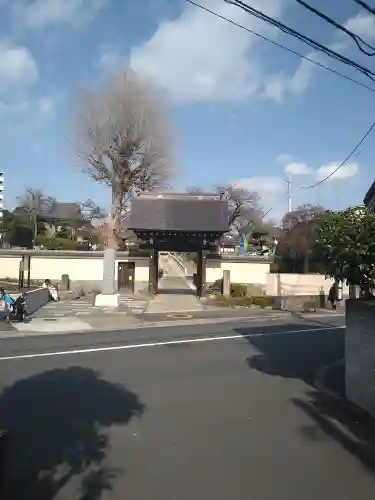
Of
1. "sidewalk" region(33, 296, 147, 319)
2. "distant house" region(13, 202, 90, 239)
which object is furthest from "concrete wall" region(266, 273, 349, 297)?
"distant house" region(13, 202, 90, 239)

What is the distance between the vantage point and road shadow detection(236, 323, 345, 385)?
36.4ft

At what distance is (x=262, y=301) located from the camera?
29.9 m

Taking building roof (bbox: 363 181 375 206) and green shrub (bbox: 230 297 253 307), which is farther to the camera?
green shrub (bbox: 230 297 253 307)

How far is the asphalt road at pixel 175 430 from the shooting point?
4605 mm

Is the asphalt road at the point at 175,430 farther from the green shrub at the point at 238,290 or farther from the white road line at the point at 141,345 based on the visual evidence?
the green shrub at the point at 238,290

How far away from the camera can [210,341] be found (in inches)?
614

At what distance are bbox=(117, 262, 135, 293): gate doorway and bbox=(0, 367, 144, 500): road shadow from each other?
77.7ft

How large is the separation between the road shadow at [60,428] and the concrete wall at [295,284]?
26293mm

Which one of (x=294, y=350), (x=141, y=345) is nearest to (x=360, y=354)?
(x=294, y=350)

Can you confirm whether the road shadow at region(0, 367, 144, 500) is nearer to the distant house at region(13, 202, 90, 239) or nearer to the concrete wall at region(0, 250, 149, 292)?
the concrete wall at region(0, 250, 149, 292)

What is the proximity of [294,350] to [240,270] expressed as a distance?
69.1ft

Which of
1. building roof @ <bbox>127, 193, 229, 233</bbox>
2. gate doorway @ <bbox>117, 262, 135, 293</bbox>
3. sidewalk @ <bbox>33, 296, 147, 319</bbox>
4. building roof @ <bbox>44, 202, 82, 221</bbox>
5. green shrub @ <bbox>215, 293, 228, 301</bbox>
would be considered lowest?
sidewalk @ <bbox>33, 296, 147, 319</bbox>

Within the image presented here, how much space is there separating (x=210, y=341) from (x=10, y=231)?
120 feet

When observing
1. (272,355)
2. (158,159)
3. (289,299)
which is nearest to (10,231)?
(158,159)
